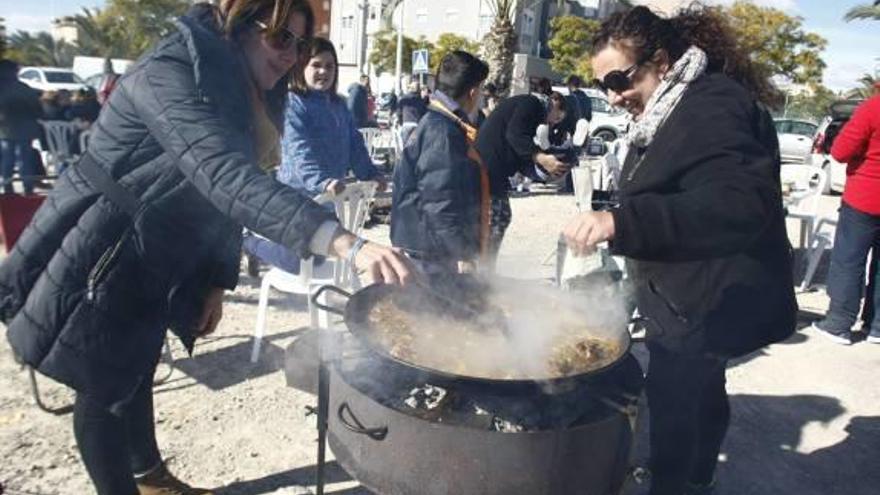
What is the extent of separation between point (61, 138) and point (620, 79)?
10.1 metres

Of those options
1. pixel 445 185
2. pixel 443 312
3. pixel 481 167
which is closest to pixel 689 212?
pixel 443 312

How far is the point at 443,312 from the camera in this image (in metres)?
2.54

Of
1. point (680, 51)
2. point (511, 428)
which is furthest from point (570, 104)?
point (511, 428)

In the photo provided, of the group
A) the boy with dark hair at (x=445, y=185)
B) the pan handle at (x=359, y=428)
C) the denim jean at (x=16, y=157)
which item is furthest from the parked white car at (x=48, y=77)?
the pan handle at (x=359, y=428)

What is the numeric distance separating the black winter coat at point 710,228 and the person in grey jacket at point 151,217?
929 millimetres

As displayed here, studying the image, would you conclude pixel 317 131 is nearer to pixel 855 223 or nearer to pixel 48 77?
pixel 855 223

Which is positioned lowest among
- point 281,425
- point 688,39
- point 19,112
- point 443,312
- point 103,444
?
point 281,425

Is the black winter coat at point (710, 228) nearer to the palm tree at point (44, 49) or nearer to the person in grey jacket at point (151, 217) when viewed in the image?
the person in grey jacket at point (151, 217)

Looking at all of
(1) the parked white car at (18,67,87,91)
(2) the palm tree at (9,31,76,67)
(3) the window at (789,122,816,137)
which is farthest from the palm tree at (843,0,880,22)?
(2) the palm tree at (9,31,76,67)

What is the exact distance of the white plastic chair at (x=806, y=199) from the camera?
7.15 metres

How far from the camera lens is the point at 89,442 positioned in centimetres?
226

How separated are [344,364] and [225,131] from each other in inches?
39.3

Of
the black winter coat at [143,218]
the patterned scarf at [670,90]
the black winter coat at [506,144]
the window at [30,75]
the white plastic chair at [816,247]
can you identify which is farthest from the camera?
the window at [30,75]

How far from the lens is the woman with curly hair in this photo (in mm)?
2023
